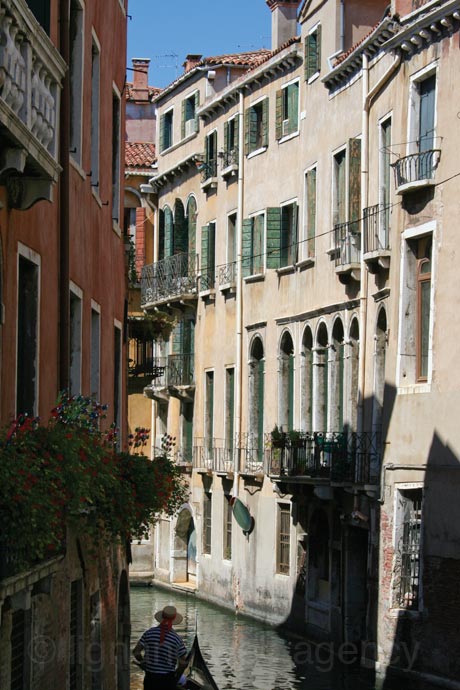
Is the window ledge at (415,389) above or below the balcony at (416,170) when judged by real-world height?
below

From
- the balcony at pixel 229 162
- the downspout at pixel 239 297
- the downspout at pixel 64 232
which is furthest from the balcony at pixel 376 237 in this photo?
the downspout at pixel 64 232

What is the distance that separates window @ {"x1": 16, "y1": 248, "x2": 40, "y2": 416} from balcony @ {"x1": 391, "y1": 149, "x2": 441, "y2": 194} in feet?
35.5

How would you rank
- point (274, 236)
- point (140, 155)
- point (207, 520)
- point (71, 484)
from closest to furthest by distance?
point (71, 484) → point (274, 236) → point (207, 520) → point (140, 155)

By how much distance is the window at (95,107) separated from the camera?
1745cm

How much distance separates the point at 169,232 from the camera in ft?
142

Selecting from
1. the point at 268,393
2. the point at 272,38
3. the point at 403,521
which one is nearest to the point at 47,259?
the point at 403,521

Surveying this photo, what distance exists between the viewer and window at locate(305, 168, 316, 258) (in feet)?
104

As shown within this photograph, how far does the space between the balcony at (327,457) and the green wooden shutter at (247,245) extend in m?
4.36

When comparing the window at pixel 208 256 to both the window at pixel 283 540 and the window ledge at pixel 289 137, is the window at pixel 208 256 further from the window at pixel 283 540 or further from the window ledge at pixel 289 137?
the window at pixel 283 540

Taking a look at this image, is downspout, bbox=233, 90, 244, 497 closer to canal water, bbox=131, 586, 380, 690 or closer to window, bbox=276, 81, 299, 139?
window, bbox=276, 81, 299, 139

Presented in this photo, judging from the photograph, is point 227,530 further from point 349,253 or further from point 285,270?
point 349,253

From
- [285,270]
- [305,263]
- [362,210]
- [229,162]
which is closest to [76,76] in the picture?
[362,210]

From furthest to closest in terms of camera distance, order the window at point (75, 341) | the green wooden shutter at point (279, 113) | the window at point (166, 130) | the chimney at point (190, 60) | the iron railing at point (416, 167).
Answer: the chimney at point (190, 60) → the window at point (166, 130) → the green wooden shutter at point (279, 113) → the iron railing at point (416, 167) → the window at point (75, 341)

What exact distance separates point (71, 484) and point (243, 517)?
23.9 m
